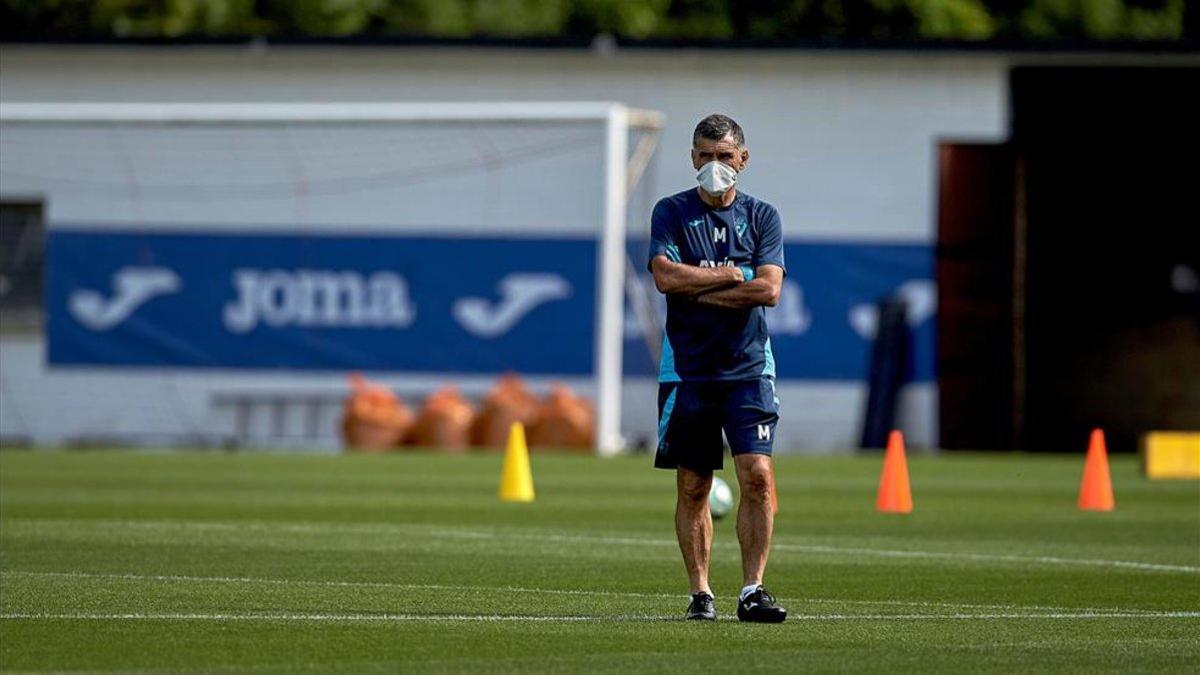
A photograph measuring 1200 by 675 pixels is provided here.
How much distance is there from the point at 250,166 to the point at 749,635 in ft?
86.8

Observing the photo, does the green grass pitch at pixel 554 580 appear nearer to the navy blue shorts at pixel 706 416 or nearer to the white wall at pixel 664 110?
the navy blue shorts at pixel 706 416

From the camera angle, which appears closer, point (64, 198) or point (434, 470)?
point (434, 470)

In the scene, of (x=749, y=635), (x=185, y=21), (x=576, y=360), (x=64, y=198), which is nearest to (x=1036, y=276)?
(x=576, y=360)

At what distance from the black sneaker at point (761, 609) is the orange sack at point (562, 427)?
2203cm

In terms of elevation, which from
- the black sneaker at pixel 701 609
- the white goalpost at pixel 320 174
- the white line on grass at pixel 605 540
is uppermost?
the white goalpost at pixel 320 174

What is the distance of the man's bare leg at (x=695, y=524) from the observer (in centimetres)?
1087

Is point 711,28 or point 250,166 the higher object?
point 711,28

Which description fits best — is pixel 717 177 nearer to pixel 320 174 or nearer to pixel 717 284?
pixel 717 284

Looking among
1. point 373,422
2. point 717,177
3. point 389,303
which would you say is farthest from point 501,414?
point 717,177

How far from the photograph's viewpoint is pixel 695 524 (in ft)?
35.9

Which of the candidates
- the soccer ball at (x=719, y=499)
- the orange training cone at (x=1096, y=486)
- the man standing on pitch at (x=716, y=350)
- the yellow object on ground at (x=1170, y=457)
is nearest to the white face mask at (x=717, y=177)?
the man standing on pitch at (x=716, y=350)

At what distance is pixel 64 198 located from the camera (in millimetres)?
36312

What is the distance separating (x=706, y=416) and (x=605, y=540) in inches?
235

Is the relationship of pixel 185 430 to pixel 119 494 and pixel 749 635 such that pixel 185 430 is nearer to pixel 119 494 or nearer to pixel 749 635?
pixel 119 494
